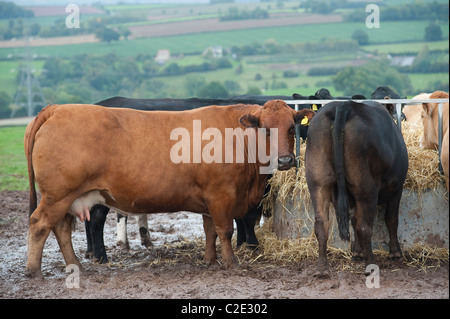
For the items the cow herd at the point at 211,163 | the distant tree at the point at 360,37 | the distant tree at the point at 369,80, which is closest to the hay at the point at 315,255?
the cow herd at the point at 211,163

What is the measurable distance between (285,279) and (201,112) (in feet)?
6.38

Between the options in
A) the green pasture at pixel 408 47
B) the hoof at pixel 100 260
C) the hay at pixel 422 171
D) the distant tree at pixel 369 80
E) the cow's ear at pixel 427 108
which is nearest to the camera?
the hay at pixel 422 171

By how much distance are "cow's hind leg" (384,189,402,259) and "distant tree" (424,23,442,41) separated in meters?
47.0

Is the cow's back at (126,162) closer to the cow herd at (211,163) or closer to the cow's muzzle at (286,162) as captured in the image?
the cow herd at (211,163)

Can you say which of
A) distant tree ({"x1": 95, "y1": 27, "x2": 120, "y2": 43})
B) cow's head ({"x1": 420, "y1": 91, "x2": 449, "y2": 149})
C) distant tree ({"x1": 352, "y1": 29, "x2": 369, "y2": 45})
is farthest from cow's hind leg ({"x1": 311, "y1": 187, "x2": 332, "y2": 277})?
distant tree ({"x1": 95, "y1": 27, "x2": 120, "y2": 43})

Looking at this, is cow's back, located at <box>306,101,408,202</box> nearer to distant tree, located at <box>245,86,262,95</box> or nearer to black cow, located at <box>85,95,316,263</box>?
black cow, located at <box>85,95,316,263</box>

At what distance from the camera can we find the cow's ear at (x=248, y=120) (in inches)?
242

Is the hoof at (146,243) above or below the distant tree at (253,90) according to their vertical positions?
above

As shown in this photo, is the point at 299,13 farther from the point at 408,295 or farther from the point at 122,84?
the point at 408,295

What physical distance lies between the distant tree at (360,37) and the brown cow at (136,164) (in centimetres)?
4746

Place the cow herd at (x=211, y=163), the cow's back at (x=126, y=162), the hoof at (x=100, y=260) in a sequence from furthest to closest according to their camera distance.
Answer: the hoof at (x=100, y=260) → the cow's back at (x=126, y=162) → the cow herd at (x=211, y=163)

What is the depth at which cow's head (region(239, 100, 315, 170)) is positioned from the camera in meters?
6.01

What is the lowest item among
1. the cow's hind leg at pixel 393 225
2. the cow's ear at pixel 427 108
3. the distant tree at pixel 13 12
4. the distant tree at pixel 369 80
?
the distant tree at pixel 369 80

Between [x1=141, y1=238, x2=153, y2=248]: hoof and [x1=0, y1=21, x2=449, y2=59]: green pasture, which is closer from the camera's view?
[x1=141, y1=238, x2=153, y2=248]: hoof
